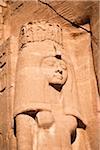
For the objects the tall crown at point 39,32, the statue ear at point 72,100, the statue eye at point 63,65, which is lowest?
the statue ear at point 72,100

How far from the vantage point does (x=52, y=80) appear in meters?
5.30

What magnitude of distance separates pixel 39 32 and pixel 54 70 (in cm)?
46

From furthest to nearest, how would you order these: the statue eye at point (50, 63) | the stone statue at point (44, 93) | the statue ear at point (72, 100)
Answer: the statue eye at point (50, 63), the statue ear at point (72, 100), the stone statue at point (44, 93)

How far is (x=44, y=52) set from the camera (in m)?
5.44

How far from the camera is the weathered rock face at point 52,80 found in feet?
16.7

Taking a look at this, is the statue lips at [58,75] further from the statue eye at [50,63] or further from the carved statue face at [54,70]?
the statue eye at [50,63]

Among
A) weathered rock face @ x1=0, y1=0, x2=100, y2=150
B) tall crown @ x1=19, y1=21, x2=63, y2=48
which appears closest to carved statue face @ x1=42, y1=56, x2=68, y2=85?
weathered rock face @ x1=0, y1=0, x2=100, y2=150

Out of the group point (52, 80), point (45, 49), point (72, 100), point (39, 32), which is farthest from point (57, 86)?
point (39, 32)

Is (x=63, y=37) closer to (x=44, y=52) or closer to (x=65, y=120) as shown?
(x=44, y=52)

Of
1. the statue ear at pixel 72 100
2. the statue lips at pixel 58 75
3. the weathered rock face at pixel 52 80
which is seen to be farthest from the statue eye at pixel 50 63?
the statue ear at pixel 72 100

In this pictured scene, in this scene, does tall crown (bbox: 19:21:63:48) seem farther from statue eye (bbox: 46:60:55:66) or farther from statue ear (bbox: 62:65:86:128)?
statue ear (bbox: 62:65:86:128)

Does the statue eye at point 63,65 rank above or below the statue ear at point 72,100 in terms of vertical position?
above

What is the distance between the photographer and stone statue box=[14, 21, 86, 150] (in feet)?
16.6

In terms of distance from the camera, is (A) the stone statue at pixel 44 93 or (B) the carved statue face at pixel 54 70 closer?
(A) the stone statue at pixel 44 93
